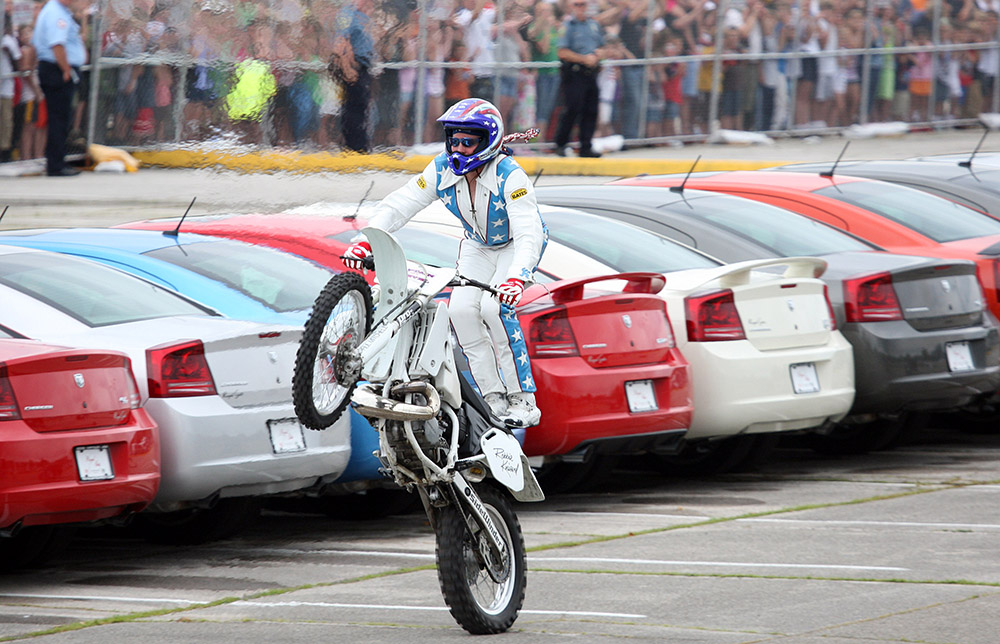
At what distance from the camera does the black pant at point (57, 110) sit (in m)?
14.1

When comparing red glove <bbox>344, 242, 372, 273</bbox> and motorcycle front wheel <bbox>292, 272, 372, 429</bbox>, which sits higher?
red glove <bbox>344, 242, 372, 273</bbox>

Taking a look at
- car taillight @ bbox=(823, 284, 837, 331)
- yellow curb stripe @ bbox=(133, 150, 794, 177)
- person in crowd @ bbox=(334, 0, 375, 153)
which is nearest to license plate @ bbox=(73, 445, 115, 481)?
car taillight @ bbox=(823, 284, 837, 331)

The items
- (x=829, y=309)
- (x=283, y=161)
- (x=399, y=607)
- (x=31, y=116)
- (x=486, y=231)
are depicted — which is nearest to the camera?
(x=399, y=607)

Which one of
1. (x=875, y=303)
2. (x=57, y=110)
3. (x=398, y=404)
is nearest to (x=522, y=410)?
(x=398, y=404)

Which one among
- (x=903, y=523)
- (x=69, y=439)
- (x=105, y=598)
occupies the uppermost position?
(x=69, y=439)

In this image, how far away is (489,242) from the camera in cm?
723

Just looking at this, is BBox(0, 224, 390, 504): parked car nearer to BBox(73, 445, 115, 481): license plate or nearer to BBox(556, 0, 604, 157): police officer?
BBox(73, 445, 115, 481): license plate

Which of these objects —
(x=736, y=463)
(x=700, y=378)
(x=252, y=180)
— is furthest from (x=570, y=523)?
(x=252, y=180)

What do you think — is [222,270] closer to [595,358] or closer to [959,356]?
[595,358]

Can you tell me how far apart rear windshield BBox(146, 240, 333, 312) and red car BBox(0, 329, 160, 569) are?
56.1 inches

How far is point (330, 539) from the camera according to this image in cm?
845

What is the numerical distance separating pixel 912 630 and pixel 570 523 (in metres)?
3.02

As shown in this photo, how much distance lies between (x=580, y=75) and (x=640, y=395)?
41.7ft

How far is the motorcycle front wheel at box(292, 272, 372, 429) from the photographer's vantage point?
5.80 m
